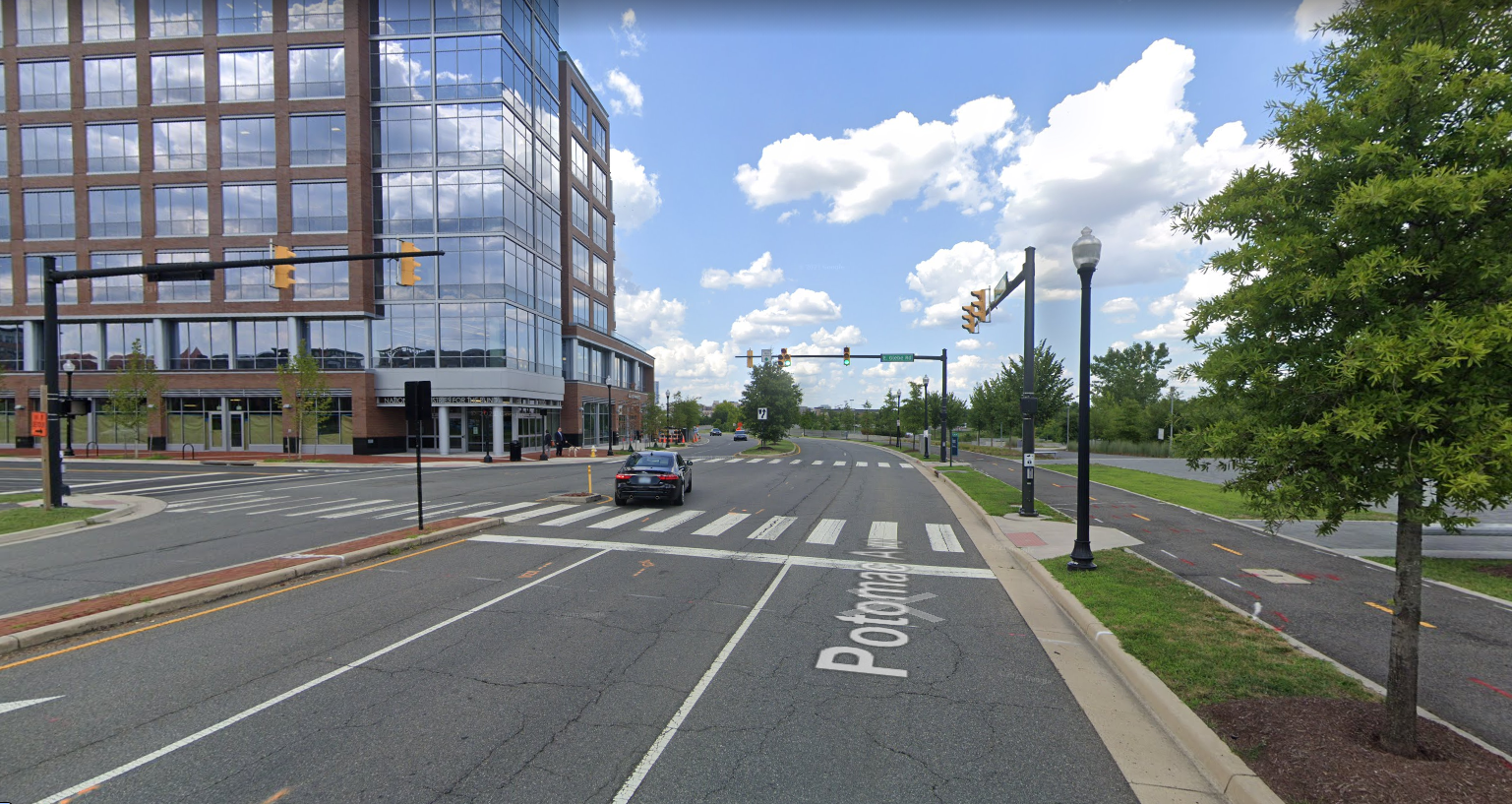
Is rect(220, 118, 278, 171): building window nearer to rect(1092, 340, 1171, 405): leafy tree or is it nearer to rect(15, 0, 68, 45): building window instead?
rect(15, 0, 68, 45): building window

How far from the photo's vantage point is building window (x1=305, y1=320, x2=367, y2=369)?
127 ft

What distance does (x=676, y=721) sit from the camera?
15.5 feet

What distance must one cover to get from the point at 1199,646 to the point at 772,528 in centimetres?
851

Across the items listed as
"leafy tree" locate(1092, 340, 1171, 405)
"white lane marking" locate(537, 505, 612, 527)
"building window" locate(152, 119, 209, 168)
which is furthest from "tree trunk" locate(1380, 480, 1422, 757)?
"leafy tree" locate(1092, 340, 1171, 405)

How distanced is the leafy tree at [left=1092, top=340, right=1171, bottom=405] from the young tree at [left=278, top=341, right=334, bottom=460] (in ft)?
264

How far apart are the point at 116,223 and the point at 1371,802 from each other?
188 feet

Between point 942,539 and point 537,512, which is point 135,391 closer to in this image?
point 537,512

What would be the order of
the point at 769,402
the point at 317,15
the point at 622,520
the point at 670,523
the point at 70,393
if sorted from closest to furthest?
the point at 670,523
the point at 622,520
the point at 70,393
the point at 317,15
the point at 769,402

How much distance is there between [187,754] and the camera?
13.6 ft

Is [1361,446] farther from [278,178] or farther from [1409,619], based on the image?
[278,178]

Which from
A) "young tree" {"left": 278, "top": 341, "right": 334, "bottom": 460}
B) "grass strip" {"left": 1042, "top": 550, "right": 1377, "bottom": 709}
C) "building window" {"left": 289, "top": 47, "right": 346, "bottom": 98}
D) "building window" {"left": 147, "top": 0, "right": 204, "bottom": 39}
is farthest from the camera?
"building window" {"left": 147, "top": 0, "right": 204, "bottom": 39}

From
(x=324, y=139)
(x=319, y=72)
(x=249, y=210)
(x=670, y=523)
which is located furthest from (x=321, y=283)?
(x=670, y=523)

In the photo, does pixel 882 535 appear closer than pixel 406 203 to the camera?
Yes

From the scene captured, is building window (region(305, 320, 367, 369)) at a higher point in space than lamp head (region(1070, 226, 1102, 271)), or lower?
higher
